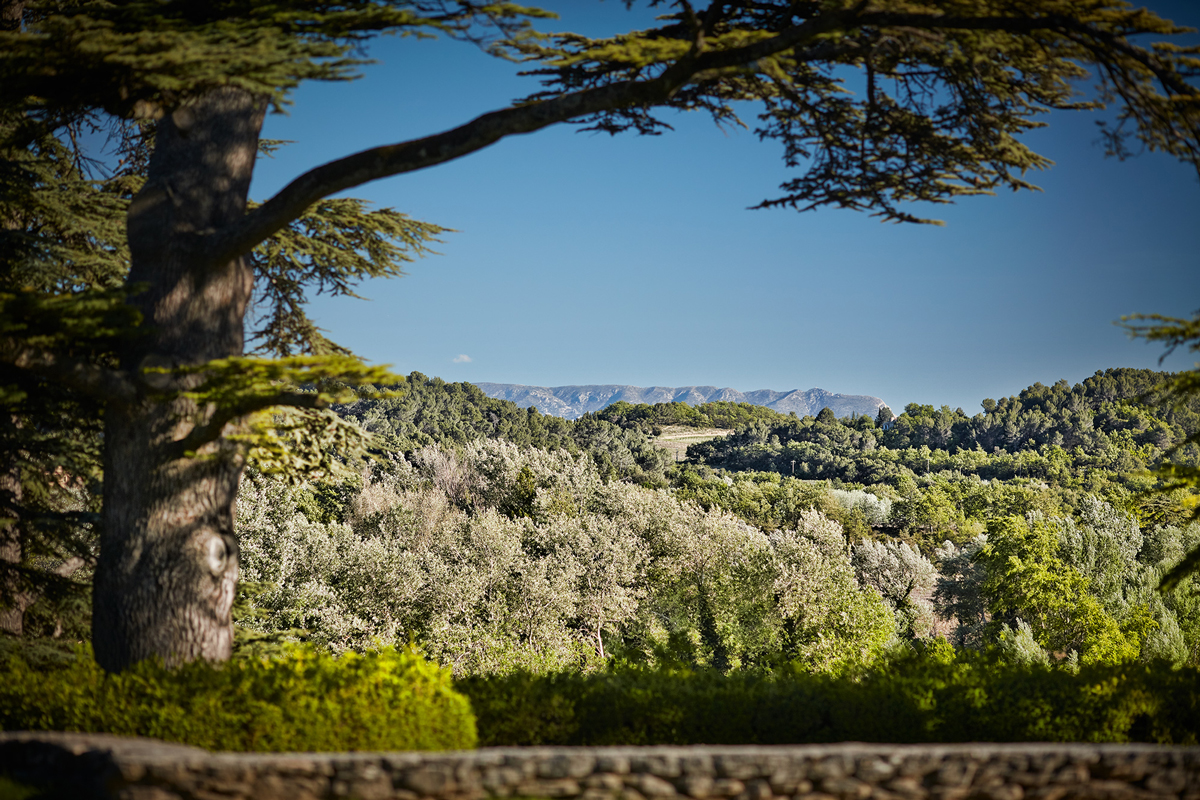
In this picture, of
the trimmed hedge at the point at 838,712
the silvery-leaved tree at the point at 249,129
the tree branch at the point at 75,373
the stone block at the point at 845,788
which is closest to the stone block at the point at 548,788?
the trimmed hedge at the point at 838,712

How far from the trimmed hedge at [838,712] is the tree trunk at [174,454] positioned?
242cm

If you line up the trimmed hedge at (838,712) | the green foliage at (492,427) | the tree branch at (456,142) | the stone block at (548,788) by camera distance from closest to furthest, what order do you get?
the stone block at (548,788)
the tree branch at (456,142)
the trimmed hedge at (838,712)
the green foliage at (492,427)

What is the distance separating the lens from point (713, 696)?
5.70 m

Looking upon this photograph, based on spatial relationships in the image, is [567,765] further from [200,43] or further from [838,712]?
[200,43]

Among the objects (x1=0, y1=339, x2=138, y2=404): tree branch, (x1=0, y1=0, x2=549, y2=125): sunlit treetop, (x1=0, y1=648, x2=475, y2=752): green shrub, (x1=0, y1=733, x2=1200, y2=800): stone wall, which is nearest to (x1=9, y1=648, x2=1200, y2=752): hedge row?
(x1=0, y1=648, x2=475, y2=752): green shrub

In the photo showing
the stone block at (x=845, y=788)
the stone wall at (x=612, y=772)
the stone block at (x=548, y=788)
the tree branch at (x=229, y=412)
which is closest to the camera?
the stone wall at (x=612, y=772)

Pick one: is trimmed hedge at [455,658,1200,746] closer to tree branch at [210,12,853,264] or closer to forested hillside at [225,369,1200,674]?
forested hillside at [225,369,1200,674]

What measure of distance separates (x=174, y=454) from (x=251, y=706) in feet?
6.63

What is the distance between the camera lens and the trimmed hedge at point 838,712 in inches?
214

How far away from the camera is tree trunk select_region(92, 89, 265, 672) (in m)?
4.93

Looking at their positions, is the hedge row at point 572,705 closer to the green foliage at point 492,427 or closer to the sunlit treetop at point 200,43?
the sunlit treetop at point 200,43

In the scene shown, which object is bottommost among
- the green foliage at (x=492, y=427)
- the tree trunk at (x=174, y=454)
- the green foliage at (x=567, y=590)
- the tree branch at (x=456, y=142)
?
the green foliage at (x=567, y=590)

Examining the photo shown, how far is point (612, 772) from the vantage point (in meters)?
4.07

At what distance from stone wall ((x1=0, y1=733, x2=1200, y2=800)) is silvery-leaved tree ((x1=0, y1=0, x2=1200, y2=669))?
1.29 m
